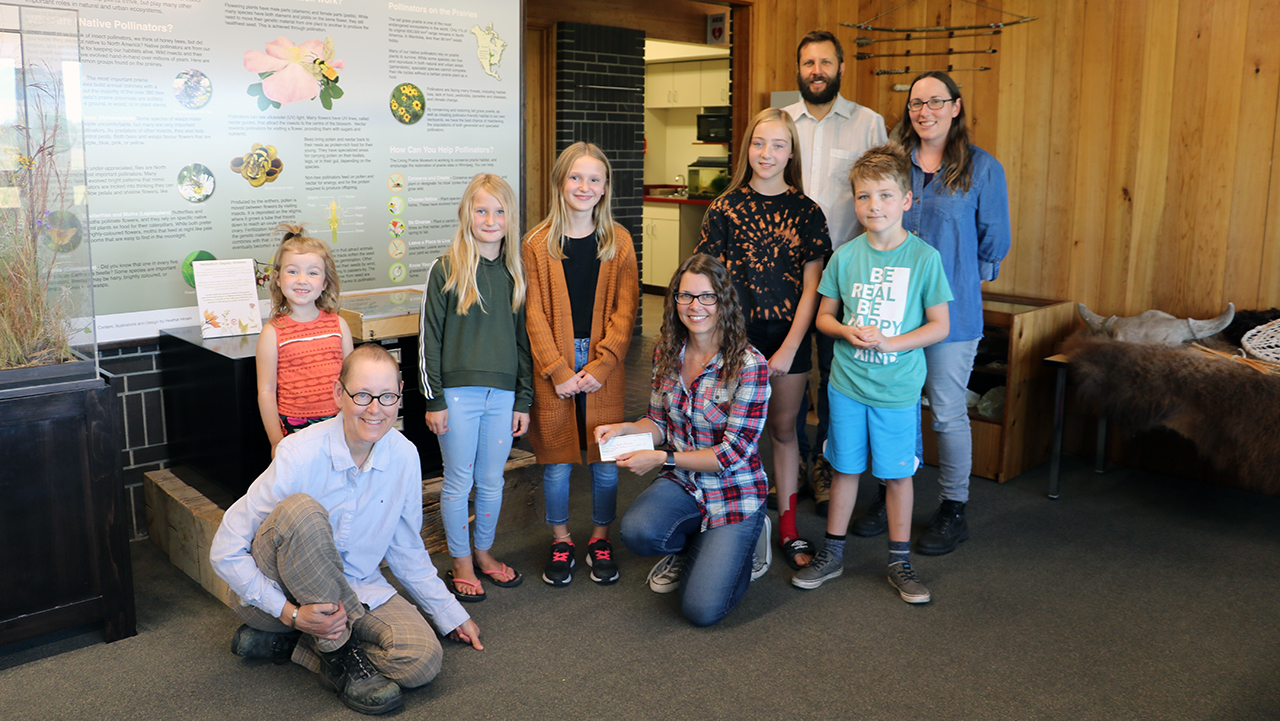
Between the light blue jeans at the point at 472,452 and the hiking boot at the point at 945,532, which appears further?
the hiking boot at the point at 945,532

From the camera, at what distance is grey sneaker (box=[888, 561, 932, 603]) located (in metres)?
2.87

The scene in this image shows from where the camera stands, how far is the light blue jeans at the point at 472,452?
110 inches

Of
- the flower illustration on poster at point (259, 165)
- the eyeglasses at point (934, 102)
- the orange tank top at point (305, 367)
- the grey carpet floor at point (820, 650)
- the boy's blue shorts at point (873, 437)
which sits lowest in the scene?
the grey carpet floor at point (820, 650)

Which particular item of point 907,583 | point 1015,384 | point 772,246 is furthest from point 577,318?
point 1015,384

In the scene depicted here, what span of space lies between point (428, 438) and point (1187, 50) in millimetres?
3307

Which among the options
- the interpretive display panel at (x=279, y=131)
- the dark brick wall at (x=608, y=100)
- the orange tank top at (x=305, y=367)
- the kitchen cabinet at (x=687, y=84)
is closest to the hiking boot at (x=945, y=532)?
the orange tank top at (x=305, y=367)

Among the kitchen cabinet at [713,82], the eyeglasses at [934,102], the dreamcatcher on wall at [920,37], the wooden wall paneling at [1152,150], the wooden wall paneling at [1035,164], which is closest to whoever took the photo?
the eyeglasses at [934,102]

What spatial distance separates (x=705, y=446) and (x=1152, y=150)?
8.35 ft

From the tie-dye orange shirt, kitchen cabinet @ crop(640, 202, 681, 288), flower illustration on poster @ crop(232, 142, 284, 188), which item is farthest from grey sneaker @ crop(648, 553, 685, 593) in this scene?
kitchen cabinet @ crop(640, 202, 681, 288)

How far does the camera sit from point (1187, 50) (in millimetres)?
3910

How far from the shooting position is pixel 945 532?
3293mm

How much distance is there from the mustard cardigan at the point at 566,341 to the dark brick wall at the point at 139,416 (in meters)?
1.36

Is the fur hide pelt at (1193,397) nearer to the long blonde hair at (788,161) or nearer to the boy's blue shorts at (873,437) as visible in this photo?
the boy's blue shorts at (873,437)

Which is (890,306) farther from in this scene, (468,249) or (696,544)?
(468,249)
